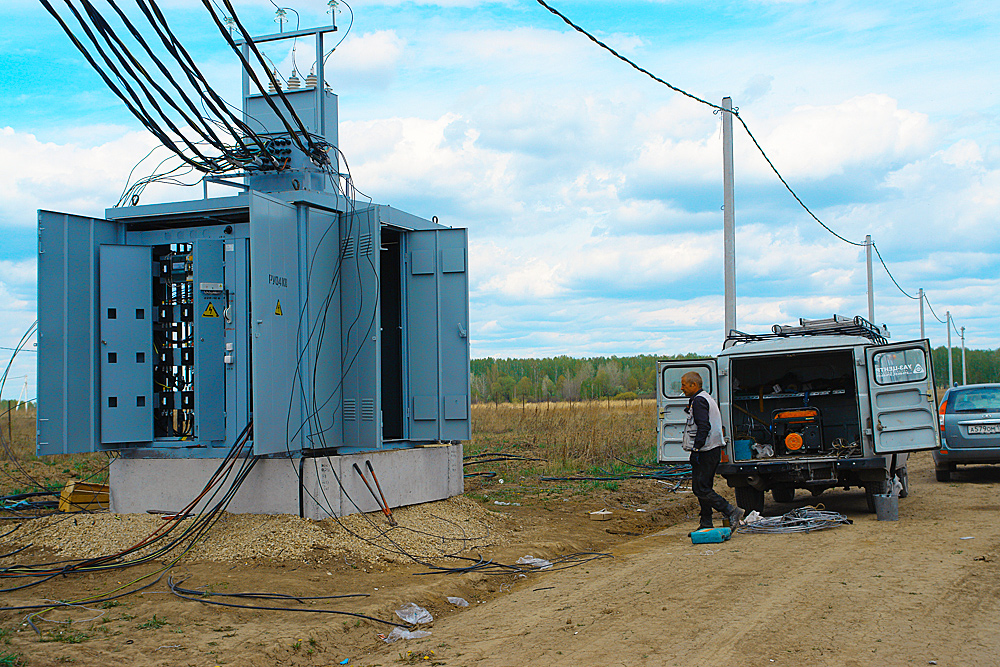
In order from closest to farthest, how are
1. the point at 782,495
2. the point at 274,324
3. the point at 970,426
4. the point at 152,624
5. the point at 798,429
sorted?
the point at 152,624
the point at 274,324
the point at 798,429
the point at 782,495
the point at 970,426

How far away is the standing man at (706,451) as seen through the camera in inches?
402

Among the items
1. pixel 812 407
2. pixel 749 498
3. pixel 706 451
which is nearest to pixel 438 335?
pixel 706 451

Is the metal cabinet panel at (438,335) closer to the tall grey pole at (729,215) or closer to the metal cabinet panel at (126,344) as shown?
the metal cabinet panel at (126,344)

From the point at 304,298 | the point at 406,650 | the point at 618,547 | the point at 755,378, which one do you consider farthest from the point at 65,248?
the point at 755,378

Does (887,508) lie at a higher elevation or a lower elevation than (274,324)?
lower

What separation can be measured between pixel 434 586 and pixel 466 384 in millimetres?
3842

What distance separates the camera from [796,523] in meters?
10.3

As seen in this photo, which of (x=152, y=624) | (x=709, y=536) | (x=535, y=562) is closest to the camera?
(x=152, y=624)

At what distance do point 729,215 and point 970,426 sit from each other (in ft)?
20.1

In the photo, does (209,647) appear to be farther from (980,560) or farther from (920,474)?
(920,474)

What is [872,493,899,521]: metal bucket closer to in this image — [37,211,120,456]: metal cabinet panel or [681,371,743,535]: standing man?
[681,371,743,535]: standing man

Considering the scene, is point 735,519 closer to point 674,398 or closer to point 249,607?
point 674,398

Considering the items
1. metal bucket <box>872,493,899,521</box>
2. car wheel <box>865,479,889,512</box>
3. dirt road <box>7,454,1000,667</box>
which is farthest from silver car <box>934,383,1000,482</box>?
dirt road <box>7,454,1000,667</box>

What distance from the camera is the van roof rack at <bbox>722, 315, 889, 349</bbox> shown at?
41.6 ft
